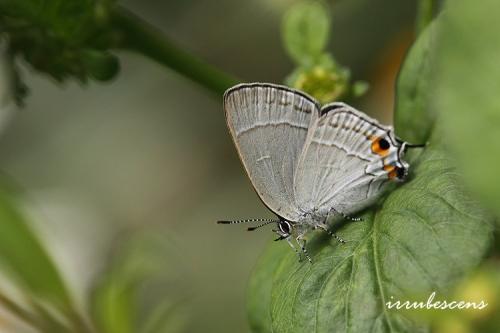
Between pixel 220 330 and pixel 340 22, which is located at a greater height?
pixel 340 22

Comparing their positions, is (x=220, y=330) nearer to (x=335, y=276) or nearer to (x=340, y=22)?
(x=340, y=22)

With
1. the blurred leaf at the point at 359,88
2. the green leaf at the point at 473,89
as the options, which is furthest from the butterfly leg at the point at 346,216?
the green leaf at the point at 473,89

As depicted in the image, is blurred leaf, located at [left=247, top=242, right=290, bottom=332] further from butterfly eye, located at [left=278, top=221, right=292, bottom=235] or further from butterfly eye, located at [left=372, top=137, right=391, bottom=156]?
butterfly eye, located at [left=372, top=137, right=391, bottom=156]

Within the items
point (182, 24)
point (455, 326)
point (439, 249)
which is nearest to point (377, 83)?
point (182, 24)

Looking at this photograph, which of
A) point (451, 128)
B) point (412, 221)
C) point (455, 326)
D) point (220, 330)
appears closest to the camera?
point (451, 128)

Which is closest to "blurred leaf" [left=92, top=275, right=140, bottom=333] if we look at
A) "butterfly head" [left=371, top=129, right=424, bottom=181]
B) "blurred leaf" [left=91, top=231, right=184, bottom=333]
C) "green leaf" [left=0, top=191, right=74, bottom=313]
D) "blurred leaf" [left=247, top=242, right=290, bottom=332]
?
"blurred leaf" [left=91, top=231, right=184, bottom=333]

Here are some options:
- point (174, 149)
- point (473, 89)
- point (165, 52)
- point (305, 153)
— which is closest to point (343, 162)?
point (305, 153)

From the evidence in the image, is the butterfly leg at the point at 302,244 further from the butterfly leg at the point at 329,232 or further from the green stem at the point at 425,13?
the green stem at the point at 425,13
